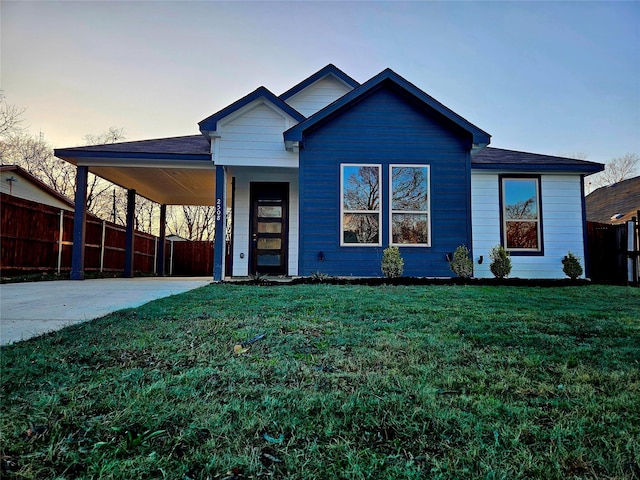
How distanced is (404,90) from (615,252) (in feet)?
23.3

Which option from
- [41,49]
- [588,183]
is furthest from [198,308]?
[588,183]

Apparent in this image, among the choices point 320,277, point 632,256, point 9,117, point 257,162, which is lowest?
point 320,277

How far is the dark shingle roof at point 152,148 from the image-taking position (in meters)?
8.91

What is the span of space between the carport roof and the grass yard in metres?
6.44

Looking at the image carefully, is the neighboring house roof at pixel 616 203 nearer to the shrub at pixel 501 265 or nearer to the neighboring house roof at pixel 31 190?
the shrub at pixel 501 265

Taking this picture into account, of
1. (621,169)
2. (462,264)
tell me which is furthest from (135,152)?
(621,169)

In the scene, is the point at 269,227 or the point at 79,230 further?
the point at 269,227

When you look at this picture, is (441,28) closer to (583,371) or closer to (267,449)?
(583,371)

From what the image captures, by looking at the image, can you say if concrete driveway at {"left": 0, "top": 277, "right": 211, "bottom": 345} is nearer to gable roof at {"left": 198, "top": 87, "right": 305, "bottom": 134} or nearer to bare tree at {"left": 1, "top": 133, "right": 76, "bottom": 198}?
gable roof at {"left": 198, "top": 87, "right": 305, "bottom": 134}

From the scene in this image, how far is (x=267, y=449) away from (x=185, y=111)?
12.6 m

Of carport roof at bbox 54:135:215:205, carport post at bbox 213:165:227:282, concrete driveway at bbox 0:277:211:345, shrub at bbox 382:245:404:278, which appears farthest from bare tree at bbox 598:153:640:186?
concrete driveway at bbox 0:277:211:345

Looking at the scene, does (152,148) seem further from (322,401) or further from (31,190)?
(31,190)

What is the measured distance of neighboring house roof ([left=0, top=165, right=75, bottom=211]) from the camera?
14.5 metres

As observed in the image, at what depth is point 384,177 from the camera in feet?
26.9
